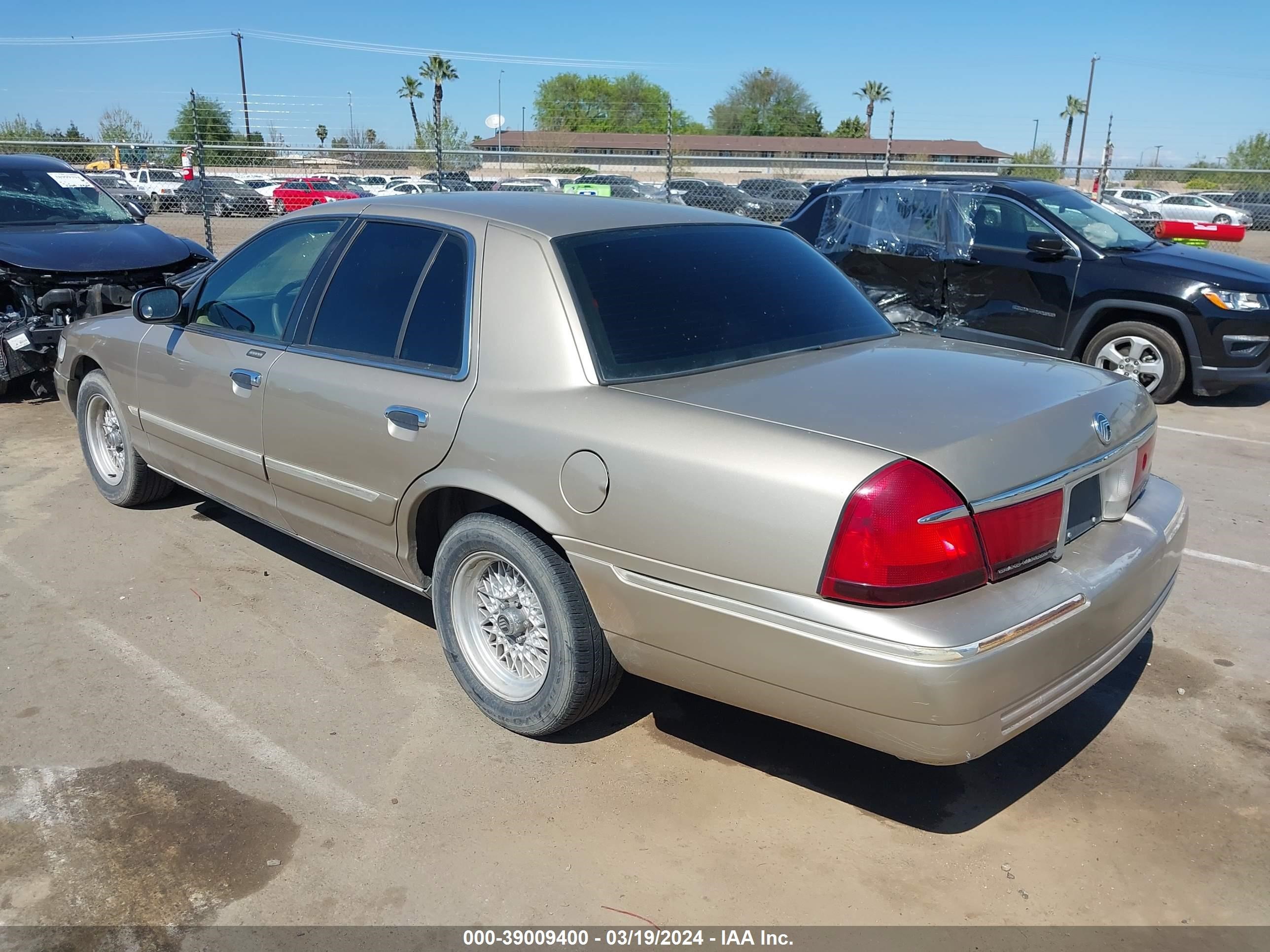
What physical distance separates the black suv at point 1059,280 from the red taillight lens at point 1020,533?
5.34 metres

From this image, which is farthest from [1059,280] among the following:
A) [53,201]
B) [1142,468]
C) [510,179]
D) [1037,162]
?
[1037,162]

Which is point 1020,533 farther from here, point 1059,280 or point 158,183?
point 158,183

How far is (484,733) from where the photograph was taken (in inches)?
135

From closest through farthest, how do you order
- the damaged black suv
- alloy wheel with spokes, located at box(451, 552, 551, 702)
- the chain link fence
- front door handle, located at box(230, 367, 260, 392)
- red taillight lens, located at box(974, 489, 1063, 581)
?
red taillight lens, located at box(974, 489, 1063, 581)
alloy wheel with spokes, located at box(451, 552, 551, 702)
front door handle, located at box(230, 367, 260, 392)
the damaged black suv
the chain link fence

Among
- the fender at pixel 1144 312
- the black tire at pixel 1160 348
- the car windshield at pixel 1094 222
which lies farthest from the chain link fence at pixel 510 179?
the black tire at pixel 1160 348

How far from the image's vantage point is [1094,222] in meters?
8.50

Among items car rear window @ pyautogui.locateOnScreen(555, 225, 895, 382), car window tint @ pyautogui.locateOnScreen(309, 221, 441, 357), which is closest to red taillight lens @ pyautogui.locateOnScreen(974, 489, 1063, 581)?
car rear window @ pyautogui.locateOnScreen(555, 225, 895, 382)

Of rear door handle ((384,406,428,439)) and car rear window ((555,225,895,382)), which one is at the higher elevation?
car rear window ((555,225,895,382))

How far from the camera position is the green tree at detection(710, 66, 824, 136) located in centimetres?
8475

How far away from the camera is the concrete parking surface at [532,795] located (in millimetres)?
2635

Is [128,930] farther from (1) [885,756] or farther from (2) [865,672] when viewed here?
(1) [885,756]

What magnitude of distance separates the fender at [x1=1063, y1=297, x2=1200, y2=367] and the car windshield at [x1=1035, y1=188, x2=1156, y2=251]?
49 centimetres

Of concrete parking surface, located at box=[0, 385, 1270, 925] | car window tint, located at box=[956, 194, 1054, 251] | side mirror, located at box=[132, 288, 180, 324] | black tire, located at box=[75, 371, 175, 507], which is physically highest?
car window tint, located at box=[956, 194, 1054, 251]

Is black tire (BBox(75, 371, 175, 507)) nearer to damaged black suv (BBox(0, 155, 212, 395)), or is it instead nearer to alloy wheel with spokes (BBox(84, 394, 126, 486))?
alloy wheel with spokes (BBox(84, 394, 126, 486))
